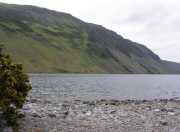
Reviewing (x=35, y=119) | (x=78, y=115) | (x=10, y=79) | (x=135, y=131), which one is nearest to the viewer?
(x=10, y=79)

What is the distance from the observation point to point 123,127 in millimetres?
26734

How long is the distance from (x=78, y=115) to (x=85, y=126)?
5.64 m

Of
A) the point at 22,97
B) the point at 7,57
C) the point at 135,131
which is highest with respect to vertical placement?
the point at 7,57

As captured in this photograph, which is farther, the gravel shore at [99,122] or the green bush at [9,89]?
the gravel shore at [99,122]

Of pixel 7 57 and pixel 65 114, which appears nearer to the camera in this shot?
pixel 7 57

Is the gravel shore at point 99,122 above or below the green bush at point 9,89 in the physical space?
below

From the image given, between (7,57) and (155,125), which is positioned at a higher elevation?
(7,57)

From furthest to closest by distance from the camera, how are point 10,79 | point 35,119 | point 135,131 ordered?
point 35,119 < point 135,131 < point 10,79

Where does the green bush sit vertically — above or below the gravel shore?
above

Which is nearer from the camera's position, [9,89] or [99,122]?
[9,89]

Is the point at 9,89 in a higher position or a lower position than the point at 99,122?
higher

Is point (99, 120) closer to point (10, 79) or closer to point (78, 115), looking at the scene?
point (78, 115)

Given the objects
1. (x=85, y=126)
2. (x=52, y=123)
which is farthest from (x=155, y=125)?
(x=52, y=123)

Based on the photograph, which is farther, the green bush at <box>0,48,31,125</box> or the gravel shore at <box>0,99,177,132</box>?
the gravel shore at <box>0,99,177,132</box>
